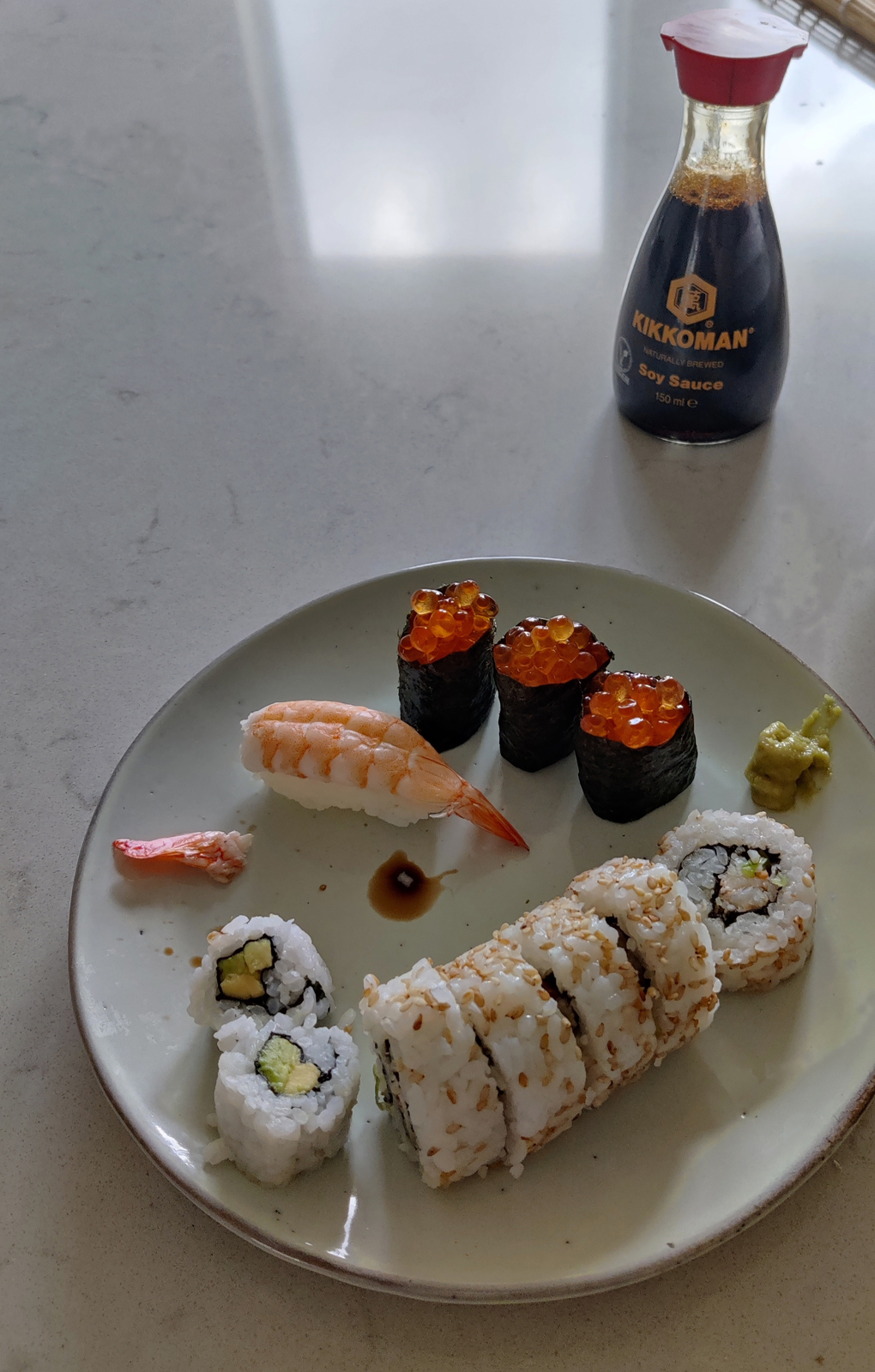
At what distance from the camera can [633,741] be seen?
1575 mm

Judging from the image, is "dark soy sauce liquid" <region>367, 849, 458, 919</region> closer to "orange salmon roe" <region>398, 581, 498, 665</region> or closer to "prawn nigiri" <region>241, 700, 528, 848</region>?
"prawn nigiri" <region>241, 700, 528, 848</region>

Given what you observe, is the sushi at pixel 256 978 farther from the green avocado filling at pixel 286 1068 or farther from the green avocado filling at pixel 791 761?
the green avocado filling at pixel 791 761

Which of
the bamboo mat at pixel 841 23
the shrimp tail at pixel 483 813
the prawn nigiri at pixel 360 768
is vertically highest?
the bamboo mat at pixel 841 23

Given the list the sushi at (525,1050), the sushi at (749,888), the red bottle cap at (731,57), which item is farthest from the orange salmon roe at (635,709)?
the red bottle cap at (731,57)

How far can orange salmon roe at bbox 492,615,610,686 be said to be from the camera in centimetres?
167

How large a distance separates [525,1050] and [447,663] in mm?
632

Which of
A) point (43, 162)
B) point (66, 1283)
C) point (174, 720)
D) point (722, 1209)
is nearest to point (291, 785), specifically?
point (174, 720)

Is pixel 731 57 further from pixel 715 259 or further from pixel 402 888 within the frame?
pixel 402 888

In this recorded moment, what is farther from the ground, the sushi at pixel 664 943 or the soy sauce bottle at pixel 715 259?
the soy sauce bottle at pixel 715 259

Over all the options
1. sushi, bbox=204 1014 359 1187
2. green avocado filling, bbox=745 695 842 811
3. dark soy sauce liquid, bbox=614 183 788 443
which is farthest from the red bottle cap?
sushi, bbox=204 1014 359 1187

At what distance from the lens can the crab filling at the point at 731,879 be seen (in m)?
1.48

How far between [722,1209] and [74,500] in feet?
6.27

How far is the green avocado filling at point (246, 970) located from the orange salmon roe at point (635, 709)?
1.76 feet

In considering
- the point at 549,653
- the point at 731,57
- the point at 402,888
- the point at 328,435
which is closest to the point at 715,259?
the point at 731,57
